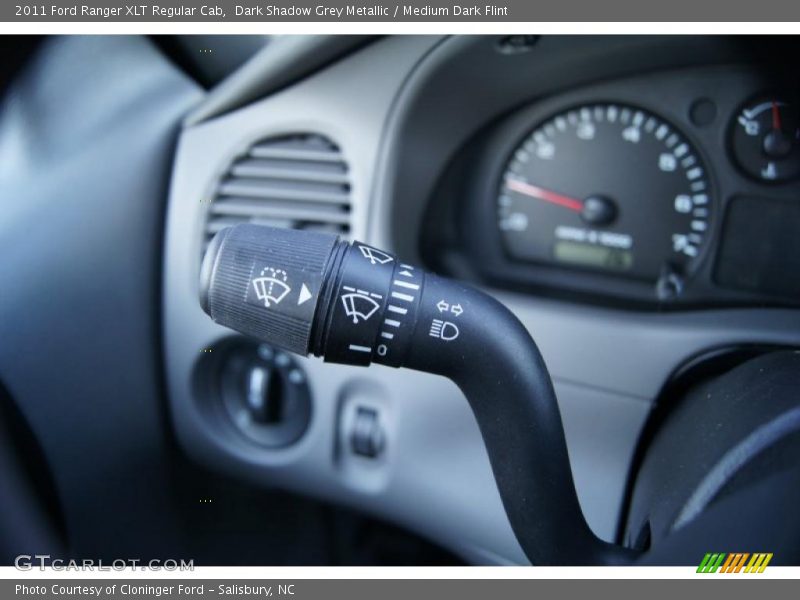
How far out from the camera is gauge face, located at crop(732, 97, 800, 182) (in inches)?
34.3

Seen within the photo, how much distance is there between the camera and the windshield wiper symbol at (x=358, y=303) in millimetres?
535

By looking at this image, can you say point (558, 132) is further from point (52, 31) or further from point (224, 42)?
point (52, 31)

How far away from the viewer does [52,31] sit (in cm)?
88

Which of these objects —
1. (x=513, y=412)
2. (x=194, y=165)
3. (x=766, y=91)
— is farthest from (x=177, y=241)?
(x=766, y=91)

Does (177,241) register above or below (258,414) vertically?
above

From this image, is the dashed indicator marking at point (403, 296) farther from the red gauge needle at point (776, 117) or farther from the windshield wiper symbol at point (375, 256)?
the red gauge needle at point (776, 117)

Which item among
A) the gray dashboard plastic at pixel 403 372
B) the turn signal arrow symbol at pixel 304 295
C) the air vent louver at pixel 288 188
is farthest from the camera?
the air vent louver at pixel 288 188

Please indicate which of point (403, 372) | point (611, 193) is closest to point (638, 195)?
point (611, 193)

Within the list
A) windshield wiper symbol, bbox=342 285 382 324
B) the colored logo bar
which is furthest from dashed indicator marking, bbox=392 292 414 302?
the colored logo bar

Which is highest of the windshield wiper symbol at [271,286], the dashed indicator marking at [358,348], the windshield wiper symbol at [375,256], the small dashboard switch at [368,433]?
the windshield wiper symbol at [375,256]

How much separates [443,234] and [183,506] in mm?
576

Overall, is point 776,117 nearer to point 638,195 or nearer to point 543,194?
point 638,195

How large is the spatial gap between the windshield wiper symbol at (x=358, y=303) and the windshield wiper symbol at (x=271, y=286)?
0.04m

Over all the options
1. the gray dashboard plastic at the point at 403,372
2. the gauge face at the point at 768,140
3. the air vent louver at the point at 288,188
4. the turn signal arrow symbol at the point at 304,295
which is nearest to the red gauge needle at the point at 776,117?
the gauge face at the point at 768,140
